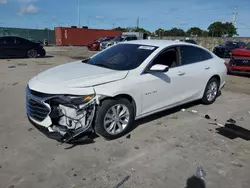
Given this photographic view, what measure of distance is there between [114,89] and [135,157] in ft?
3.58

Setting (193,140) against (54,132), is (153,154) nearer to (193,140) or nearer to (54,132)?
(193,140)

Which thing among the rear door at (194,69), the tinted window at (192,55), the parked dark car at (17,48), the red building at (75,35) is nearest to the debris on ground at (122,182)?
the rear door at (194,69)

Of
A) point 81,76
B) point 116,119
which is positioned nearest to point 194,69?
point 116,119

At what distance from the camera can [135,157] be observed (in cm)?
375

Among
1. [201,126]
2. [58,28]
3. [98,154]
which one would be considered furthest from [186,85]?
[58,28]

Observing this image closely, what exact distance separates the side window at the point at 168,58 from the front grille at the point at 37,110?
84.7 inches

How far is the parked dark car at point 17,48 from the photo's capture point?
53.3 ft

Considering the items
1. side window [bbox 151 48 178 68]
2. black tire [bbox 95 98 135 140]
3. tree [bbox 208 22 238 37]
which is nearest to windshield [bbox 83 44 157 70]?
side window [bbox 151 48 178 68]

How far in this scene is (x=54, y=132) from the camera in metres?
3.83

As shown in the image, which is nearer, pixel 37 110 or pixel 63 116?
pixel 63 116

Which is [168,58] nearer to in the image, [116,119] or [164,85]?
[164,85]

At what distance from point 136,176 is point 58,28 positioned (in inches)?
1639

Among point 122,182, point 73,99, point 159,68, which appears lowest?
point 122,182

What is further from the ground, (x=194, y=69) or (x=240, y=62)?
(x=194, y=69)
